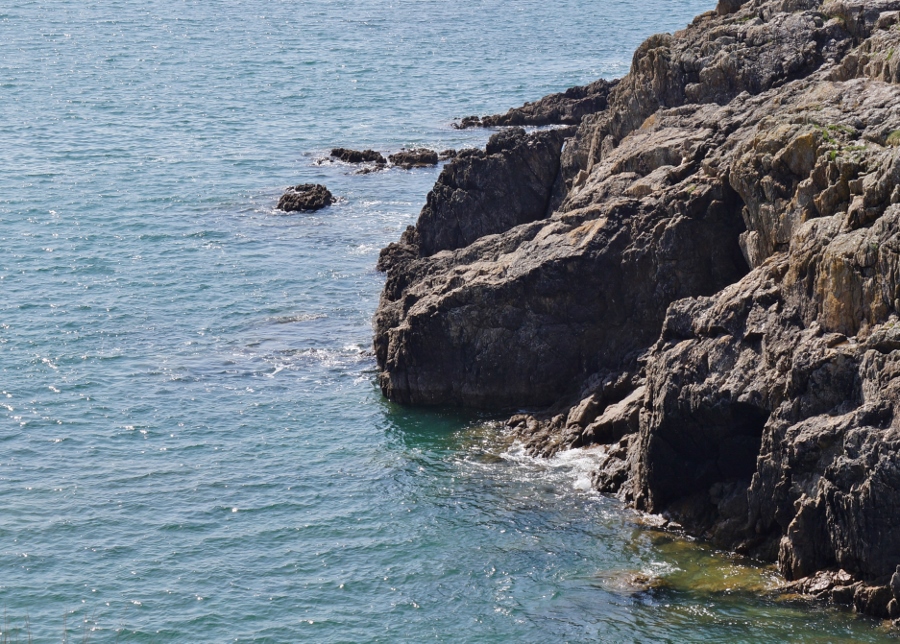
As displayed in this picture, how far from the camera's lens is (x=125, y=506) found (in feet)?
140

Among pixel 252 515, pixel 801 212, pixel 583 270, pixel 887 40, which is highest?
pixel 887 40

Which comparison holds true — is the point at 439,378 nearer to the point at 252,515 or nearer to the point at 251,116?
the point at 252,515

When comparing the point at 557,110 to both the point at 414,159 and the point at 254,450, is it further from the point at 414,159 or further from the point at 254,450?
the point at 254,450

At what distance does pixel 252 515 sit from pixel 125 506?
4690mm

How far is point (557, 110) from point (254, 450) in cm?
5519

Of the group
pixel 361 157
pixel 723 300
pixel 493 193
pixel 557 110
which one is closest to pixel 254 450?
pixel 723 300

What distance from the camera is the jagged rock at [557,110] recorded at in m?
92.9

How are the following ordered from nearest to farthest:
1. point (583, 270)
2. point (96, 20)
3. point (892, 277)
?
point (892, 277) → point (583, 270) → point (96, 20)

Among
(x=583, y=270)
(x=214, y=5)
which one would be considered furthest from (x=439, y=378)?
(x=214, y=5)

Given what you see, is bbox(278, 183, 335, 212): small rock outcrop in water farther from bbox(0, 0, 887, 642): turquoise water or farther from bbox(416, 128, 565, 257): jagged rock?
bbox(416, 128, 565, 257): jagged rock

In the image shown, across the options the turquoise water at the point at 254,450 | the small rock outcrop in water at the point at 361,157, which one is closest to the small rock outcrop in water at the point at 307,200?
the turquoise water at the point at 254,450

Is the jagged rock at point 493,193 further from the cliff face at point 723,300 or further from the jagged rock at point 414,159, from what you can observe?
the jagged rock at point 414,159

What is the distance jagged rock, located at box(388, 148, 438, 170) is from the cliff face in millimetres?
27931

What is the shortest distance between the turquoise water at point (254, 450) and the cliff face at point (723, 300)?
1755mm
